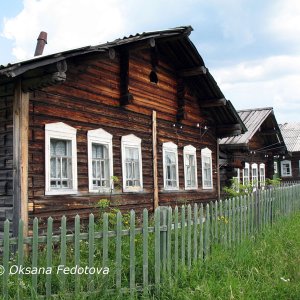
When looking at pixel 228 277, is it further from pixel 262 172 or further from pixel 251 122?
pixel 262 172

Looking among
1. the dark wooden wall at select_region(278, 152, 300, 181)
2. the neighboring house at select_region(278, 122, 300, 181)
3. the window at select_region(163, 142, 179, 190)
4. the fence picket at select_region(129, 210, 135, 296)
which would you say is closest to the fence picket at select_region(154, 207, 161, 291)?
the fence picket at select_region(129, 210, 135, 296)

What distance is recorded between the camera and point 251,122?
2097cm

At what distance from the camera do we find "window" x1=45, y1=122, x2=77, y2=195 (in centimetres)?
802

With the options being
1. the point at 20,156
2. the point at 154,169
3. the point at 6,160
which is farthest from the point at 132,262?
the point at 154,169

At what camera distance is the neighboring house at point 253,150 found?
18781mm

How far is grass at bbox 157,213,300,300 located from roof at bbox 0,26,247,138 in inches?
163

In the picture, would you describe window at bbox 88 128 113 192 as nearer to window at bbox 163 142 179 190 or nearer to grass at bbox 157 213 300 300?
window at bbox 163 142 179 190

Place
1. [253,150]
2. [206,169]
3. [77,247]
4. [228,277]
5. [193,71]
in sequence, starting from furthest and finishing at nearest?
[253,150], [206,169], [193,71], [228,277], [77,247]

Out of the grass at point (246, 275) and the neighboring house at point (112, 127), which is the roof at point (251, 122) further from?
the grass at point (246, 275)

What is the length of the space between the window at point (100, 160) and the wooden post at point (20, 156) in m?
1.85

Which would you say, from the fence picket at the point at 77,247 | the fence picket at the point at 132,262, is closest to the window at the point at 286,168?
the fence picket at the point at 132,262

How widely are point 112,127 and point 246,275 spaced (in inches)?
205

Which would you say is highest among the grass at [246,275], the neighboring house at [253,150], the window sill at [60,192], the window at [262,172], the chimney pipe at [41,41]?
the chimney pipe at [41,41]

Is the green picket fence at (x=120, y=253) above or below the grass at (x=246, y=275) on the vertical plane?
above
